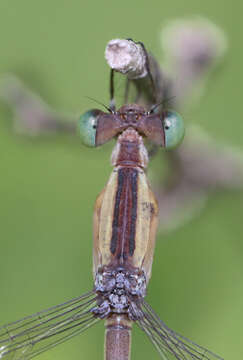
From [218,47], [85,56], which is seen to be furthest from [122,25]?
[218,47]

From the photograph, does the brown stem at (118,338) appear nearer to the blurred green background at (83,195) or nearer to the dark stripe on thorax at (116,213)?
the blurred green background at (83,195)

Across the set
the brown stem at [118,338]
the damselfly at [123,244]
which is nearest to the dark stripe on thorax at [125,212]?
the damselfly at [123,244]

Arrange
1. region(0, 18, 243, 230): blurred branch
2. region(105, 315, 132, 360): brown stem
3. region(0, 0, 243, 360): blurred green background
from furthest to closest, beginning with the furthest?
region(0, 18, 243, 230): blurred branch < region(0, 0, 243, 360): blurred green background < region(105, 315, 132, 360): brown stem

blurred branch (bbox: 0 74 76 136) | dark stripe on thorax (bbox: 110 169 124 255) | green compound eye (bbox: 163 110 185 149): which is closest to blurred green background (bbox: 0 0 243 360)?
blurred branch (bbox: 0 74 76 136)

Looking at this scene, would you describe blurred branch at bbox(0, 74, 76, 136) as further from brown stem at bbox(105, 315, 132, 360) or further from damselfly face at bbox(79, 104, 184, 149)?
brown stem at bbox(105, 315, 132, 360)

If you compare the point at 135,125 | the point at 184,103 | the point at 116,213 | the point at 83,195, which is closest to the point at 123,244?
the point at 116,213

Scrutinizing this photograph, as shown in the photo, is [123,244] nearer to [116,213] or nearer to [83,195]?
[116,213]
